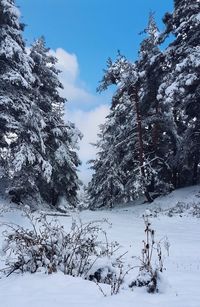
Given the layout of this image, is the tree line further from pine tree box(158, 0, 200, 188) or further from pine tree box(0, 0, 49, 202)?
pine tree box(0, 0, 49, 202)

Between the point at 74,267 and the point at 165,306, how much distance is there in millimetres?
2263

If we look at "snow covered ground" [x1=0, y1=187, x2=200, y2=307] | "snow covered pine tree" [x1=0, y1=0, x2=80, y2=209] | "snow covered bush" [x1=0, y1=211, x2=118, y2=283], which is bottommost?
"snow covered ground" [x1=0, y1=187, x2=200, y2=307]

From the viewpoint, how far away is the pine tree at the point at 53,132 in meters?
22.9

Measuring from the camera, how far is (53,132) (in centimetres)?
2288

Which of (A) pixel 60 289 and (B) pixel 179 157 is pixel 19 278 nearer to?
(A) pixel 60 289

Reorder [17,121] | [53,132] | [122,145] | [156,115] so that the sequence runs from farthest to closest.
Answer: [122,145] → [156,115] → [53,132] → [17,121]

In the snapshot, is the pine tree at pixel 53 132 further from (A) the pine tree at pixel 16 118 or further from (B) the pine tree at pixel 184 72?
(B) the pine tree at pixel 184 72

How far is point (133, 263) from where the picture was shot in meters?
7.34

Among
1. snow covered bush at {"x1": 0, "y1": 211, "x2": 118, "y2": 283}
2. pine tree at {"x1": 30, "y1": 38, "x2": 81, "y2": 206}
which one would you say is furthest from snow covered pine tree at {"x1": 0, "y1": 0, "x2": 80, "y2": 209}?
snow covered bush at {"x1": 0, "y1": 211, "x2": 118, "y2": 283}

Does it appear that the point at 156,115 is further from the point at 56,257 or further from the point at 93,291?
the point at 93,291

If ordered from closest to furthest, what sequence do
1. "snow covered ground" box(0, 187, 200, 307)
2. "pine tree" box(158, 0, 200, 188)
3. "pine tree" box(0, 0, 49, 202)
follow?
"snow covered ground" box(0, 187, 200, 307), "pine tree" box(0, 0, 49, 202), "pine tree" box(158, 0, 200, 188)

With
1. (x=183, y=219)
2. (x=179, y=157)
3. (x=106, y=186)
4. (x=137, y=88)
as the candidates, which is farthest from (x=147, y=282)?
(x=106, y=186)

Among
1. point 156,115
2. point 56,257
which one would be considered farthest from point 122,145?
point 56,257

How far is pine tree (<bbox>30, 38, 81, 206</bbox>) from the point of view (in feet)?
75.0
